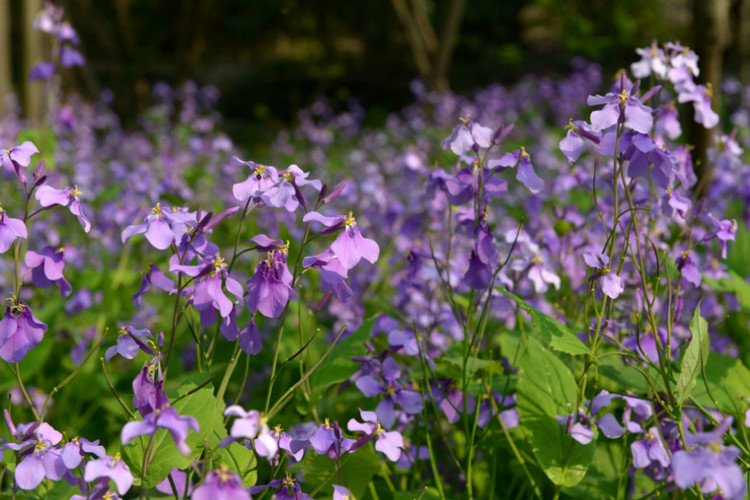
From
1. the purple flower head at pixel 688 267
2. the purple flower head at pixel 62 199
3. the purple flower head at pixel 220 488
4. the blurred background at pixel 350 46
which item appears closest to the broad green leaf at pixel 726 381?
the purple flower head at pixel 688 267

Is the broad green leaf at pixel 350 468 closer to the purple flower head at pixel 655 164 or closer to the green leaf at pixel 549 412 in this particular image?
the green leaf at pixel 549 412

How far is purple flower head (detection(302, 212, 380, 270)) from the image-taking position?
1.28 metres

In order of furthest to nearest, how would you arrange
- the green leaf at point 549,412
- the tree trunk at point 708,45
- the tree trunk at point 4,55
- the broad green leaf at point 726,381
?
the tree trunk at point 4,55 → the tree trunk at point 708,45 → the broad green leaf at point 726,381 → the green leaf at point 549,412

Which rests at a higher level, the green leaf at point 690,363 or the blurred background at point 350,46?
the green leaf at point 690,363

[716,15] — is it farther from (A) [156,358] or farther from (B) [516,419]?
(A) [156,358]

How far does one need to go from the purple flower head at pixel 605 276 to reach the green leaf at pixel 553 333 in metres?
0.11

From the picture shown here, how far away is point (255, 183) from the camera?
143cm

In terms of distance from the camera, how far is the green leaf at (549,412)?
5.14 ft

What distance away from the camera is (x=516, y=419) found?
5.86ft

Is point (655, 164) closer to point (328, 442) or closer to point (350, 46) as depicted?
point (328, 442)

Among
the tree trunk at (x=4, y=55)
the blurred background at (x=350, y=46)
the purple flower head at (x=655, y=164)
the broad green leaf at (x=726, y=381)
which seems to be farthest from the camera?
the blurred background at (x=350, y=46)

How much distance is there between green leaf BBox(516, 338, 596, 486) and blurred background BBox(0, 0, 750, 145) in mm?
10904

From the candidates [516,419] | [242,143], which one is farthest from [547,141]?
[242,143]

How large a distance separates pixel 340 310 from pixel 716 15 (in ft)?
7.63
